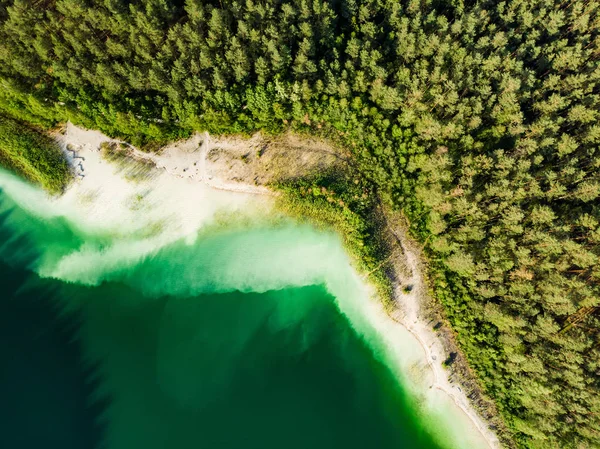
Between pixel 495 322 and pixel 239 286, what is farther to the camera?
pixel 239 286

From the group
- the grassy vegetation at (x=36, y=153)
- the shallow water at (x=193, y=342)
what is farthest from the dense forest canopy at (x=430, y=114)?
the shallow water at (x=193, y=342)

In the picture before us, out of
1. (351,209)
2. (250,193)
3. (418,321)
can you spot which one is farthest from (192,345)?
(418,321)

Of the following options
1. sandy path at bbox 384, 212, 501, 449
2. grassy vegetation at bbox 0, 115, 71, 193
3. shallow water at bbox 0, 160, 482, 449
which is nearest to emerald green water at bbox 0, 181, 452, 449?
shallow water at bbox 0, 160, 482, 449

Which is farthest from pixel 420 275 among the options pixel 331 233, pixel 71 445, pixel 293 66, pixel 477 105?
pixel 71 445

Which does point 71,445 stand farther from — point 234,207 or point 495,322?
point 495,322

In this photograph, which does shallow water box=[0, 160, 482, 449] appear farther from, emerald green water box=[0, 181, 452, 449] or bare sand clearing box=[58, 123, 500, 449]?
bare sand clearing box=[58, 123, 500, 449]

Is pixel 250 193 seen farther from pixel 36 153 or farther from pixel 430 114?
pixel 36 153

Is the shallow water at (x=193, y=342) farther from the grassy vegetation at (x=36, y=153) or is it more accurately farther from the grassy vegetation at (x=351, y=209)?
the grassy vegetation at (x=36, y=153)
